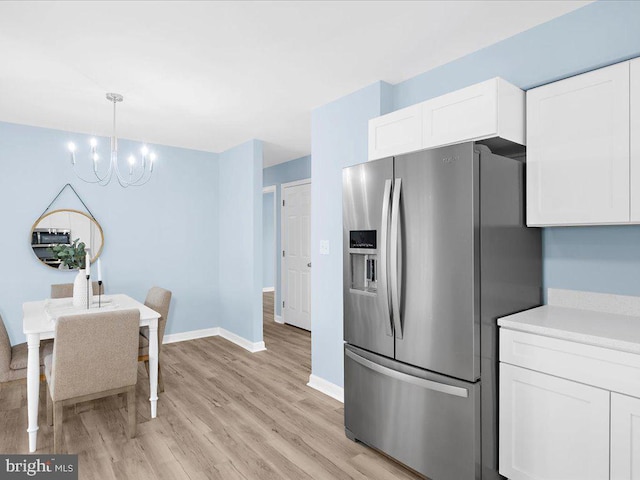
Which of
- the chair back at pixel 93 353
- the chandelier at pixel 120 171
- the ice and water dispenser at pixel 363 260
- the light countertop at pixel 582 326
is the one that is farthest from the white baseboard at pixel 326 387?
the chandelier at pixel 120 171

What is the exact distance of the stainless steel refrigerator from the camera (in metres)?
1.84

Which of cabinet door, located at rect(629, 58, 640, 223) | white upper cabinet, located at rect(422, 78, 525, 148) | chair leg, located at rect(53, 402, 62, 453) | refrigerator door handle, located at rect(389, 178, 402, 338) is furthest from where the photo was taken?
Answer: chair leg, located at rect(53, 402, 62, 453)

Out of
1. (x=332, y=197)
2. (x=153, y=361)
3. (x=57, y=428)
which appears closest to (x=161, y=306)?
(x=153, y=361)

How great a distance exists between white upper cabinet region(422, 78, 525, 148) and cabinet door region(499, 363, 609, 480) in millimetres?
1240

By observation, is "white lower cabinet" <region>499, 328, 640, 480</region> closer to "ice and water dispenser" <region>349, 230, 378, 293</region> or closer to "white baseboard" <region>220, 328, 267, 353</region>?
"ice and water dispenser" <region>349, 230, 378, 293</region>

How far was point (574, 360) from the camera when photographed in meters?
1.67

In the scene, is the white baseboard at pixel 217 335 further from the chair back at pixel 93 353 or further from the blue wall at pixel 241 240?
the chair back at pixel 93 353

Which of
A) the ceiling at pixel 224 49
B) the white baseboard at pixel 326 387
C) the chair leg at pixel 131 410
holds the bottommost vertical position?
the white baseboard at pixel 326 387

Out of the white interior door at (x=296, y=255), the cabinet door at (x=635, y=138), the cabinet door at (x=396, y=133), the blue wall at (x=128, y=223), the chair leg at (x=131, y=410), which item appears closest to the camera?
the cabinet door at (x=635, y=138)

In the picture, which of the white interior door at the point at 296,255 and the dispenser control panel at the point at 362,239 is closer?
the dispenser control panel at the point at 362,239

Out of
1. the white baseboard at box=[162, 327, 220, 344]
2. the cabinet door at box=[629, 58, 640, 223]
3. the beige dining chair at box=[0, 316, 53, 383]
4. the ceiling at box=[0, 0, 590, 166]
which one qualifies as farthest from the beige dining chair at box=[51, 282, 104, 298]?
the cabinet door at box=[629, 58, 640, 223]

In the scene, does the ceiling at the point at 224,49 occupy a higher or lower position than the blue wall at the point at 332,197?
higher

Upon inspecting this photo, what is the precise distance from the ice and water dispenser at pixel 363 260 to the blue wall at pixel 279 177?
131 inches

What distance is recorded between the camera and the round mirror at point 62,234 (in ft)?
13.1
